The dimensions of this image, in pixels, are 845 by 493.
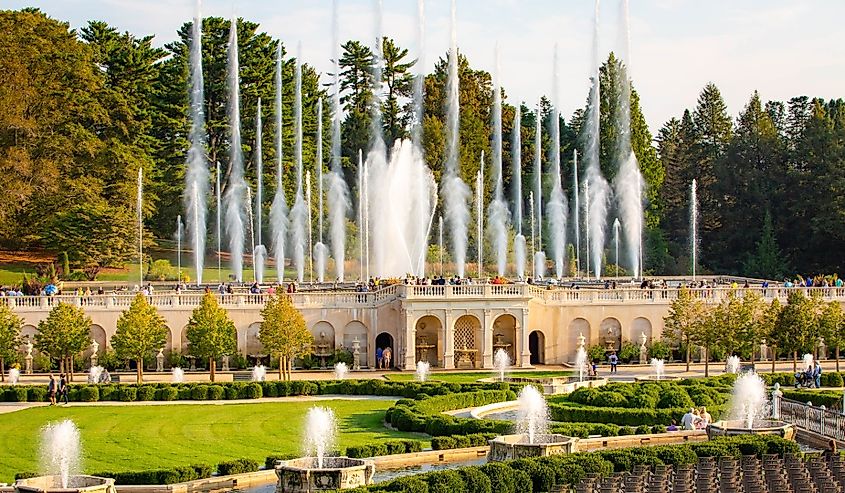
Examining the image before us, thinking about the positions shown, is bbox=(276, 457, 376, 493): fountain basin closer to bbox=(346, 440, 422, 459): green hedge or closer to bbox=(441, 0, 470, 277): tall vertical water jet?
bbox=(346, 440, 422, 459): green hedge

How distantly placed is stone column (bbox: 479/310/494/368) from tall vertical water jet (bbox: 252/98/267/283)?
22110 mm

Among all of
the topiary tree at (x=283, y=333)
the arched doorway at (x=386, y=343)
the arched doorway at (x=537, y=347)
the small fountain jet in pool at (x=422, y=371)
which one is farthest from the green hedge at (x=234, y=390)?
the arched doorway at (x=537, y=347)

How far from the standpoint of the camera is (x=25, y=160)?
88812 mm

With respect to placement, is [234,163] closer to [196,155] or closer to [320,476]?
[196,155]

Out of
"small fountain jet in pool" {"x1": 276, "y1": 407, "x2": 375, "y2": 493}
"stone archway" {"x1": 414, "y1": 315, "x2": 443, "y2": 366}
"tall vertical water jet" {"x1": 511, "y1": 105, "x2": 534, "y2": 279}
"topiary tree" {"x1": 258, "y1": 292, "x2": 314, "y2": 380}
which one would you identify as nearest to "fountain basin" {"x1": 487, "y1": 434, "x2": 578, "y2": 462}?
"small fountain jet in pool" {"x1": 276, "y1": 407, "x2": 375, "y2": 493}

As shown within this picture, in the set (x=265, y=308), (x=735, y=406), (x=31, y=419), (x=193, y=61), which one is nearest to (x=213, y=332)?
(x=265, y=308)

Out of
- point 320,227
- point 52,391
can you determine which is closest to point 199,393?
point 52,391

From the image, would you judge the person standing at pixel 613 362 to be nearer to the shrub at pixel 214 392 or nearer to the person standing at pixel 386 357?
the person standing at pixel 386 357

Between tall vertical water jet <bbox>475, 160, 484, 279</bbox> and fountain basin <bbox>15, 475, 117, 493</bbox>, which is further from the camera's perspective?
tall vertical water jet <bbox>475, 160, 484, 279</bbox>

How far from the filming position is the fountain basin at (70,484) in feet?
102

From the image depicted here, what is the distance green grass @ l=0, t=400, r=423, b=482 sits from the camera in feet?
137

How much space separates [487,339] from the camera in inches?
2579

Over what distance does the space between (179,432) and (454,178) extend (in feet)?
170

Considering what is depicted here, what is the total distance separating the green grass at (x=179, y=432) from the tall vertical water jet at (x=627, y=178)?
45.6 meters
